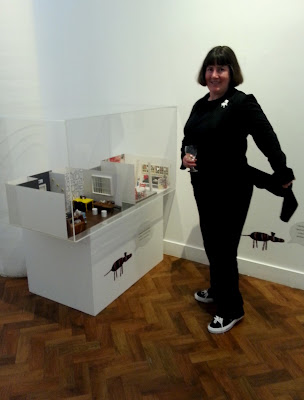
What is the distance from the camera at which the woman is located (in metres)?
1.75

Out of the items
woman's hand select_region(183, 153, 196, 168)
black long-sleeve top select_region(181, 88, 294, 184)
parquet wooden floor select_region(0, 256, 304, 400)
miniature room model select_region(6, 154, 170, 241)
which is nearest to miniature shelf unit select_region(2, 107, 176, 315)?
miniature room model select_region(6, 154, 170, 241)

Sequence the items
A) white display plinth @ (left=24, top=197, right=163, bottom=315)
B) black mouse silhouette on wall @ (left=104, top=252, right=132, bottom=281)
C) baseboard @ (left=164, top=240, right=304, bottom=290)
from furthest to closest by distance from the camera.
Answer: baseboard @ (left=164, top=240, right=304, bottom=290)
black mouse silhouette on wall @ (left=104, top=252, right=132, bottom=281)
white display plinth @ (left=24, top=197, right=163, bottom=315)

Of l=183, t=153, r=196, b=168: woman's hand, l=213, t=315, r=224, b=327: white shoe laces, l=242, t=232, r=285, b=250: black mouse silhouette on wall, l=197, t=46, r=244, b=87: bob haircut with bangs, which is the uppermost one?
l=197, t=46, r=244, b=87: bob haircut with bangs

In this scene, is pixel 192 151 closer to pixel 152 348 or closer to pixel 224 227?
A: pixel 224 227

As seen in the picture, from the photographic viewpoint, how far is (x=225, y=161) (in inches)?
72.8

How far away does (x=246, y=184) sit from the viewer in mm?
1891

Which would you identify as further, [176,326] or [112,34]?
[112,34]

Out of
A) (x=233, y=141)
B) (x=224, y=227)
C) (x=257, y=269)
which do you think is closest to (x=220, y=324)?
(x=224, y=227)

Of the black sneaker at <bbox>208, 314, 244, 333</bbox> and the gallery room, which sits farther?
the black sneaker at <bbox>208, 314, 244, 333</bbox>

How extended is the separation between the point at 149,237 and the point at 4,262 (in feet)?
3.54

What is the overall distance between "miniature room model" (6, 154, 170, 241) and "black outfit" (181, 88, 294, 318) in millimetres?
537

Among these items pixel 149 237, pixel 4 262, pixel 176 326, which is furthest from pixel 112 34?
pixel 176 326

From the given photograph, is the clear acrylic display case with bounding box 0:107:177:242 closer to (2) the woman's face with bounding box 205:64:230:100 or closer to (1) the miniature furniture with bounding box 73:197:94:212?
(1) the miniature furniture with bounding box 73:197:94:212

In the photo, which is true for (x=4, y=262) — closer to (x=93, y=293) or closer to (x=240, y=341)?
(x=93, y=293)
